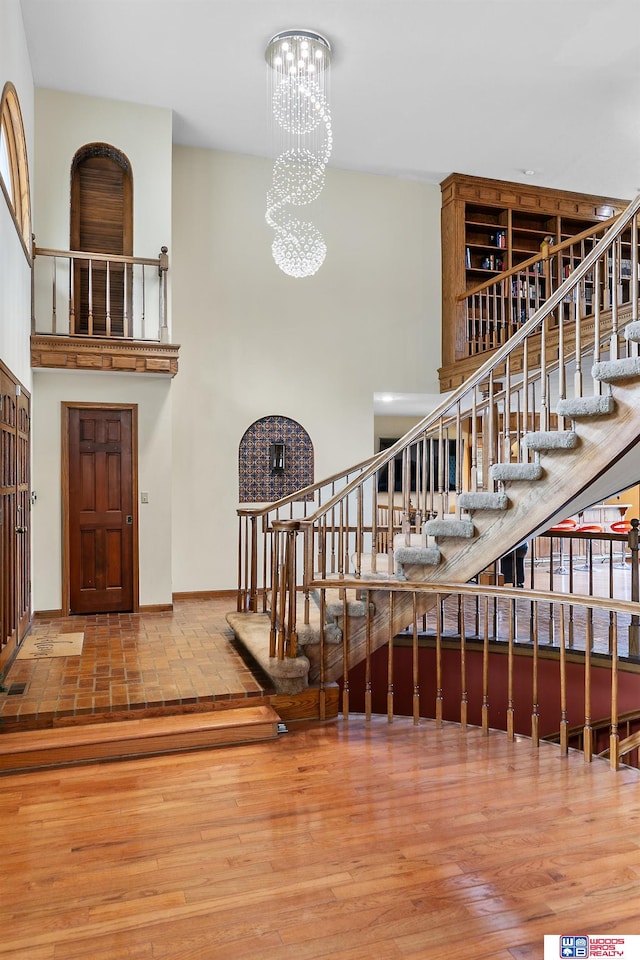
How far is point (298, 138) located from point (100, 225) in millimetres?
2535

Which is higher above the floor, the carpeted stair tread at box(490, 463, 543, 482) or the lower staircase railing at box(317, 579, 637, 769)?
the carpeted stair tread at box(490, 463, 543, 482)

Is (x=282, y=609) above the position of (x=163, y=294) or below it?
below

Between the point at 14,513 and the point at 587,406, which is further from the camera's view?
the point at 14,513

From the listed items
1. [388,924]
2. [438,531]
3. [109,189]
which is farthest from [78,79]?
[388,924]

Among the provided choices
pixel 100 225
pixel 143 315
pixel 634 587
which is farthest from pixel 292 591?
pixel 100 225

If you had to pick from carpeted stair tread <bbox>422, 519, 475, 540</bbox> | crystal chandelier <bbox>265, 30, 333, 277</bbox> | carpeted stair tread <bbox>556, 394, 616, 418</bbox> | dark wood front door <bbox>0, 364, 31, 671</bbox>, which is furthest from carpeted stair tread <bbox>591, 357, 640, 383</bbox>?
crystal chandelier <bbox>265, 30, 333, 277</bbox>

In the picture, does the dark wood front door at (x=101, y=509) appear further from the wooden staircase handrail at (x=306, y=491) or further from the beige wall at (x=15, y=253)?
the wooden staircase handrail at (x=306, y=491)

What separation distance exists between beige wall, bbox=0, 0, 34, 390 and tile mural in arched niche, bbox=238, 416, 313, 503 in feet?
8.82

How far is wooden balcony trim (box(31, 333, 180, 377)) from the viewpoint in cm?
641

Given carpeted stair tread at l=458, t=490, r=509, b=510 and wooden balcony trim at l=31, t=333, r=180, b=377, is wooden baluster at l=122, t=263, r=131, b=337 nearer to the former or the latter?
wooden balcony trim at l=31, t=333, r=180, b=377

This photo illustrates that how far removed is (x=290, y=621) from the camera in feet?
14.5

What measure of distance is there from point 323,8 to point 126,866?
6.51m

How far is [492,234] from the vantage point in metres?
9.26

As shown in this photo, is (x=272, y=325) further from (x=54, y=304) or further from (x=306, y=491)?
(x=306, y=491)
